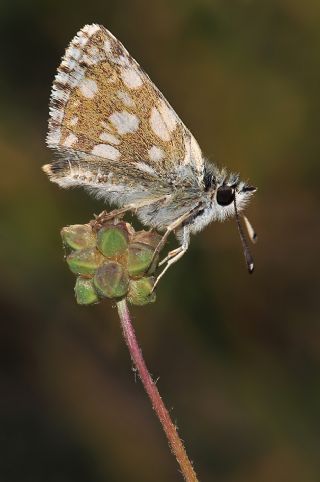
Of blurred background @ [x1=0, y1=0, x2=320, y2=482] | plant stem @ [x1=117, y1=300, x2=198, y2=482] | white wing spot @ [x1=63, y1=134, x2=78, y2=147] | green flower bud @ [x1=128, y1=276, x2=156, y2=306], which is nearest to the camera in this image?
plant stem @ [x1=117, y1=300, x2=198, y2=482]

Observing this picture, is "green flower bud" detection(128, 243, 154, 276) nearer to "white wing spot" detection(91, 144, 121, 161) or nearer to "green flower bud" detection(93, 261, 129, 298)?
"green flower bud" detection(93, 261, 129, 298)

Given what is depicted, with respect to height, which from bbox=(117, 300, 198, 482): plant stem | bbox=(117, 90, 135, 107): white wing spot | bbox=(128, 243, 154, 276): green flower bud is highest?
bbox=(117, 90, 135, 107): white wing spot

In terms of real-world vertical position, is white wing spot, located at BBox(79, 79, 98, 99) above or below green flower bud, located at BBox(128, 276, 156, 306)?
above

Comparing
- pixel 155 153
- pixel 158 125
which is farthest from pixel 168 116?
pixel 155 153

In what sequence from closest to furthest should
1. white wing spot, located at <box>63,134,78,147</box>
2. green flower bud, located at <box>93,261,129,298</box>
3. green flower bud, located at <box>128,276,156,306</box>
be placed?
green flower bud, located at <box>93,261,129,298</box> → green flower bud, located at <box>128,276,156,306</box> → white wing spot, located at <box>63,134,78,147</box>

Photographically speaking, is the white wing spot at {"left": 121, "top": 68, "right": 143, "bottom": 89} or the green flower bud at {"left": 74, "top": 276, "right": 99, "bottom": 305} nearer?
the green flower bud at {"left": 74, "top": 276, "right": 99, "bottom": 305}

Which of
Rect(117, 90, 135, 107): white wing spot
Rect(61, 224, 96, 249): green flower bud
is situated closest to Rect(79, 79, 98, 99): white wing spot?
Rect(117, 90, 135, 107): white wing spot
